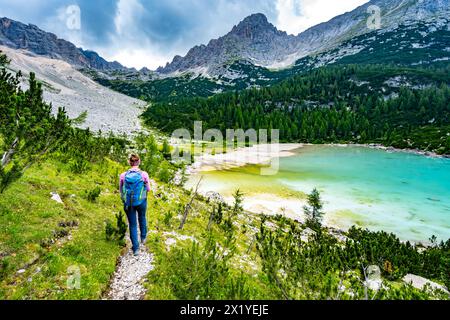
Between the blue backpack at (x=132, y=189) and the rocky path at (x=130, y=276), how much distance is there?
1.99 meters

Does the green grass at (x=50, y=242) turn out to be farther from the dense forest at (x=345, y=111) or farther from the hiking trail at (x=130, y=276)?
the dense forest at (x=345, y=111)

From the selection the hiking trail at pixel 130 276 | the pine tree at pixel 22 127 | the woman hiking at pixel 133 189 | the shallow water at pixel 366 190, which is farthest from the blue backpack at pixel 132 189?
the shallow water at pixel 366 190

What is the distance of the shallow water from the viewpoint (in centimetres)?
2838

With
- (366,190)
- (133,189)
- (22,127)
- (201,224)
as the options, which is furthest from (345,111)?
(22,127)

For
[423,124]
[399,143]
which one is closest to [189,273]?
[399,143]

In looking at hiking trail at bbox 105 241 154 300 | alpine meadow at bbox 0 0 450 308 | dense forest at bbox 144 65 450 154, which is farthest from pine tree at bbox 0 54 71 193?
dense forest at bbox 144 65 450 154

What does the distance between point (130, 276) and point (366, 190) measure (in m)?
39.2

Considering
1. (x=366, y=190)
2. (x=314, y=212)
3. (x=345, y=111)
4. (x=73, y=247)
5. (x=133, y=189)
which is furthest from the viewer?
(x=345, y=111)

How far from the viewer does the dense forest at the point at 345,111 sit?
388 feet

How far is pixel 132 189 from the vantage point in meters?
9.42

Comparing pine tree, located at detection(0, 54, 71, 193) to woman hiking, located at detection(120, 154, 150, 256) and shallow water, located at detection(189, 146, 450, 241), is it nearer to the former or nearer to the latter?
woman hiking, located at detection(120, 154, 150, 256)

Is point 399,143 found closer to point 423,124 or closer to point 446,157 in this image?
point 446,157

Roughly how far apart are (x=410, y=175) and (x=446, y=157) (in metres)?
34.7

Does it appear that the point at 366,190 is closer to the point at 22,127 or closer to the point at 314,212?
the point at 314,212
